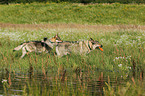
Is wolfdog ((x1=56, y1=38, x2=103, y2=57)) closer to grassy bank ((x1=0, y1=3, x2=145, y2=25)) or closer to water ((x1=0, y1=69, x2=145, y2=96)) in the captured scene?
water ((x1=0, y1=69, x2=145, y2=96))

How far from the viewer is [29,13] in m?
32.2

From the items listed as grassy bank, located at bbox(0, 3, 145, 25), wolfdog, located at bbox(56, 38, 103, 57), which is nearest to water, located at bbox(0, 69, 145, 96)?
wolfdog, located at bbox(56, 38, 103, 57)

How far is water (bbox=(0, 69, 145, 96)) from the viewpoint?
4.63 meters

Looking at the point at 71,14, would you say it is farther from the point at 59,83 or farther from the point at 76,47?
the point at 59,83

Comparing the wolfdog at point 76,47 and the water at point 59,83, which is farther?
the wolfdog at point 76,47

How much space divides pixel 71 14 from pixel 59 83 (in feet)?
87.5

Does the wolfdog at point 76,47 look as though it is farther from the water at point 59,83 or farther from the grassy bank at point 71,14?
the grassy bank at point 71,14

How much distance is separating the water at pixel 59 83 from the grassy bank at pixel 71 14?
73.5 ft

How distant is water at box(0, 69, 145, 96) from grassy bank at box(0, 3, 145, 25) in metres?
22.4

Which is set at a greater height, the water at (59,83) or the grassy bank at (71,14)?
the grassy bank at (71,14)

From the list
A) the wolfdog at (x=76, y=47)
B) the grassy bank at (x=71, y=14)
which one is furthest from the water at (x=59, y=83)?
the grassy bank at (x=71, y=14)

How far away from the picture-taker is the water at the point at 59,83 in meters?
4.63

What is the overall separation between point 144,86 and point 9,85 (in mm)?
2704

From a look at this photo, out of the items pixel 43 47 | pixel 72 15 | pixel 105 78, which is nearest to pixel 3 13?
pixel 72 15
